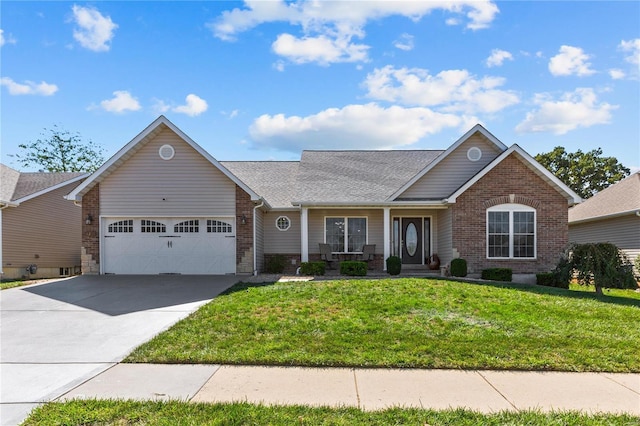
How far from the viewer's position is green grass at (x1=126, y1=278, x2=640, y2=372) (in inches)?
241

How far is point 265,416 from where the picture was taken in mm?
4234

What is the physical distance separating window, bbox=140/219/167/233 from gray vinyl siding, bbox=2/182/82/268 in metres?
7.49

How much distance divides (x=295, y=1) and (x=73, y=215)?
60.2 ft

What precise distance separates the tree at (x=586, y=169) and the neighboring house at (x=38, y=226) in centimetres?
3872

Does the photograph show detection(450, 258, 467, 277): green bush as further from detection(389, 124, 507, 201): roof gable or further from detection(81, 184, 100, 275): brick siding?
detection(81, 184, 100, 275): brick siding

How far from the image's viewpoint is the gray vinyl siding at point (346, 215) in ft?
60.4

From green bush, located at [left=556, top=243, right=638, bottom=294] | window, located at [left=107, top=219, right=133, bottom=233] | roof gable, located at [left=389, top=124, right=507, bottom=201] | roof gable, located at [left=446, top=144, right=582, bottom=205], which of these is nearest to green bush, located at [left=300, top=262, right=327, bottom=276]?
roof gable, located at [left=389, top=124, right=507, bottom=201]

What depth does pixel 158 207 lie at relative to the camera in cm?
1628

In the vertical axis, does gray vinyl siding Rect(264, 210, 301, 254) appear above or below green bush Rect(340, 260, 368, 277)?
above

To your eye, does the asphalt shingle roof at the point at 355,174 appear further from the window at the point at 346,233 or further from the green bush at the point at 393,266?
the green bush at the point at 393,266

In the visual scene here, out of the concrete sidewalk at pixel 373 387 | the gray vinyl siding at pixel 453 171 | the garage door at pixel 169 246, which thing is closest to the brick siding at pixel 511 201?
the gray vinyl siding at pixel 453 171

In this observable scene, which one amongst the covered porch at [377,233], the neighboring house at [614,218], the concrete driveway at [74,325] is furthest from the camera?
the covered porch at [377,233]

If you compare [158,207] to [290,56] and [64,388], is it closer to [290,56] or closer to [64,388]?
[290,56]

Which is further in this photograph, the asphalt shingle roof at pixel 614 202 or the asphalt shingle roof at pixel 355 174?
the asphalt shingle roof at pixel 614 202
